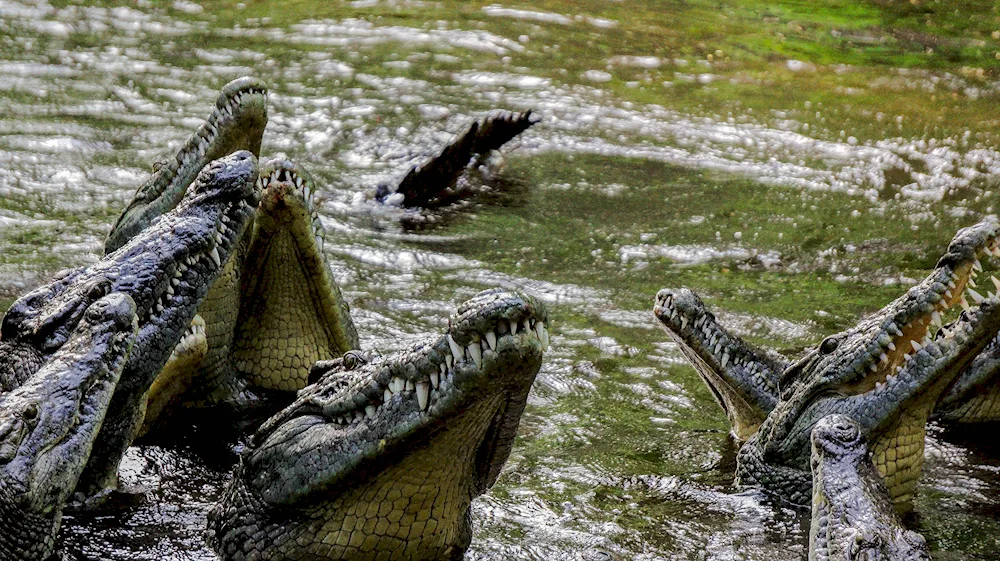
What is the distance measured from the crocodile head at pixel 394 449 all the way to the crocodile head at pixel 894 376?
1.79m

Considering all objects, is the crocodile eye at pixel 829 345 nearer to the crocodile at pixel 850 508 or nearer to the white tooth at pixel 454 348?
the crocodile at pixel 850 508

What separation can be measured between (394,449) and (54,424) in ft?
3.42

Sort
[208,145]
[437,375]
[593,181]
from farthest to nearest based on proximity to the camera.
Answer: [593,181]
[208,145]
[437,375]

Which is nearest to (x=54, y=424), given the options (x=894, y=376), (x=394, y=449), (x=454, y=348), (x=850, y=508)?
(x=394, y=449)

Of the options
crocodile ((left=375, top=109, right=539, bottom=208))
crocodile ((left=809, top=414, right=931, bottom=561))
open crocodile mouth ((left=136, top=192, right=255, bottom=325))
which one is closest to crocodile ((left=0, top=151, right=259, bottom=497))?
open crocodile mouth ((left=136, top=192, right=255, bottom=325))

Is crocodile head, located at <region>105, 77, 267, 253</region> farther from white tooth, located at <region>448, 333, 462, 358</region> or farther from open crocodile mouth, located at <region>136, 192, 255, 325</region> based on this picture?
white tooth, located at <region>448, 333, 462, 358</region>

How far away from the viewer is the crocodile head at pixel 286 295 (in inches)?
217

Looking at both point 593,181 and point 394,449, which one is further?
point 593,181

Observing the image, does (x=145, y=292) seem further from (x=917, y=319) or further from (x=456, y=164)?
(x=456, y=164)

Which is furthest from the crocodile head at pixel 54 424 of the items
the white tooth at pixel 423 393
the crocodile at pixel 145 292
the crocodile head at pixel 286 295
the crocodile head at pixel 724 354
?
the crocodile head at pixel 724 354

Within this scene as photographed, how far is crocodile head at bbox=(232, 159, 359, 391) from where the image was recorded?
18.1ft

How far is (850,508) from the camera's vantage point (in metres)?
4.02

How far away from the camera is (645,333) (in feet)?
24.4

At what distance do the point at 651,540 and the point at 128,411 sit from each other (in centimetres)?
203
